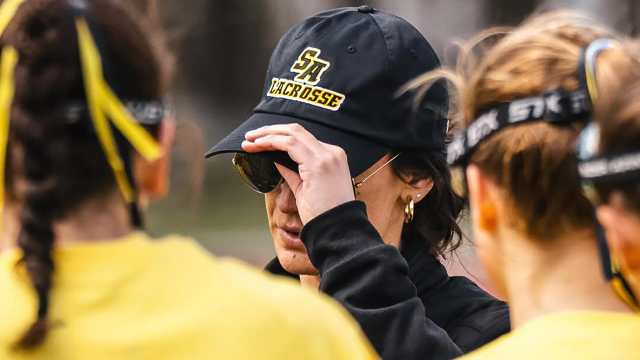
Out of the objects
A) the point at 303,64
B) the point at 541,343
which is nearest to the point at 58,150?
the point at 541,343

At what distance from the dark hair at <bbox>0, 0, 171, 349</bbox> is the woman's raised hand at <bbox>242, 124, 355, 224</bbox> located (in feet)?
2.67

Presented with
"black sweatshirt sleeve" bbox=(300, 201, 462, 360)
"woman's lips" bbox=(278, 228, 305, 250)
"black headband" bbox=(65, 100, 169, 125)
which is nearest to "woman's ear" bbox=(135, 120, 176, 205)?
"black headband" bbox=(65, 100, 169, 125)

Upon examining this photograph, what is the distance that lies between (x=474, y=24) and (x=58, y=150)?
11502mm

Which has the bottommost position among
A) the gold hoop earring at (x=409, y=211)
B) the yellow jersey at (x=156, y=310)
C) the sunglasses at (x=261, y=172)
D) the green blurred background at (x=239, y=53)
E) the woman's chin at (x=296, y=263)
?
the green blurred background at (x=239, y=53)

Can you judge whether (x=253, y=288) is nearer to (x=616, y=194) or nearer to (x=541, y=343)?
(x=541, y=343)

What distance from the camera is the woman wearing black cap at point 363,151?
2.21 metres

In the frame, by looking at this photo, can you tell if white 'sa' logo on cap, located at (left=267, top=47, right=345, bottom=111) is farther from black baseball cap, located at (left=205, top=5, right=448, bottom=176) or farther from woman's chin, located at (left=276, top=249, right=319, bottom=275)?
woman's chin, located at (left=276, top=249, right=319, bottom=275)

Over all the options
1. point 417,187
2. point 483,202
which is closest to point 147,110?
point 483,202

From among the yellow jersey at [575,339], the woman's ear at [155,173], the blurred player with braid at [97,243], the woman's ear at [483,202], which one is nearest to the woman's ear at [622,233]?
→ the yellow jersey at [575,339]

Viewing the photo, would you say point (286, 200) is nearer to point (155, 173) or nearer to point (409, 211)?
point (409, 211)

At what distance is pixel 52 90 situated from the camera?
4.09ft

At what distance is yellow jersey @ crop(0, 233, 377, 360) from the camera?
1.21 metres

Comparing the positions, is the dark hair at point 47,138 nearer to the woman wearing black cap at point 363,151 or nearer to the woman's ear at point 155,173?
the woman's ear at point 155,173

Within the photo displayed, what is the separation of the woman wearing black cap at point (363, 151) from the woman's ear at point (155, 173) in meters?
0.69
